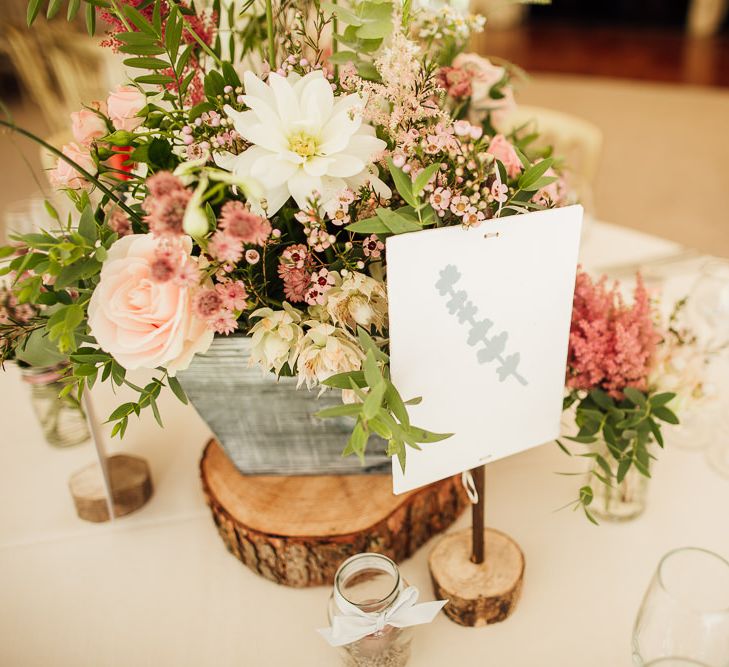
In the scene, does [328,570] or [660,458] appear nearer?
[328,570]

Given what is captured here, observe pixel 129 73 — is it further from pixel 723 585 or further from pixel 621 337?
pixel 723 585

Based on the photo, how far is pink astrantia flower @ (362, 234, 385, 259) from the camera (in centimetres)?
68

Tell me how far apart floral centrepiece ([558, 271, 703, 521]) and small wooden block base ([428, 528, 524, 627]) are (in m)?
0.12

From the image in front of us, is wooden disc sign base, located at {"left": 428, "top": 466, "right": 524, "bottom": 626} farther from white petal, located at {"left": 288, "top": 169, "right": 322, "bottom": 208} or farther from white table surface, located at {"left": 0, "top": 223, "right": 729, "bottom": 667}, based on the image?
white petal, located at {"left": 288, "top": 169, "right": 322, "bottom": 208}

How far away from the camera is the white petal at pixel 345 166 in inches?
25.4

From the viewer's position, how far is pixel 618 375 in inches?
31.8

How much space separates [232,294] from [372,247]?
161 mm

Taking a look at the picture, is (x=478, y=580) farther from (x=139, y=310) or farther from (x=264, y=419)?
(x=139, y=310)

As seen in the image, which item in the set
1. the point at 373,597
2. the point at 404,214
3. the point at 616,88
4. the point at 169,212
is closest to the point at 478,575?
the point at 373,597

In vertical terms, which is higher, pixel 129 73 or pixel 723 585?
pixel 129 73

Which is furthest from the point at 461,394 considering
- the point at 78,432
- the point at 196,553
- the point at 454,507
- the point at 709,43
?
the point at 709,43

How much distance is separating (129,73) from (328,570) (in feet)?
2.22

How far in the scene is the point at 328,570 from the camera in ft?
2.95

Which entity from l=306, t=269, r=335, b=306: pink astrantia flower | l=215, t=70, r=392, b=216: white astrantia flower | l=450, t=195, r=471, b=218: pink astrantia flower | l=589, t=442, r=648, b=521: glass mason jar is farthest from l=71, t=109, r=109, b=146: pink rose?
l=589, t=442, r=648, b=521: glass mason jar
